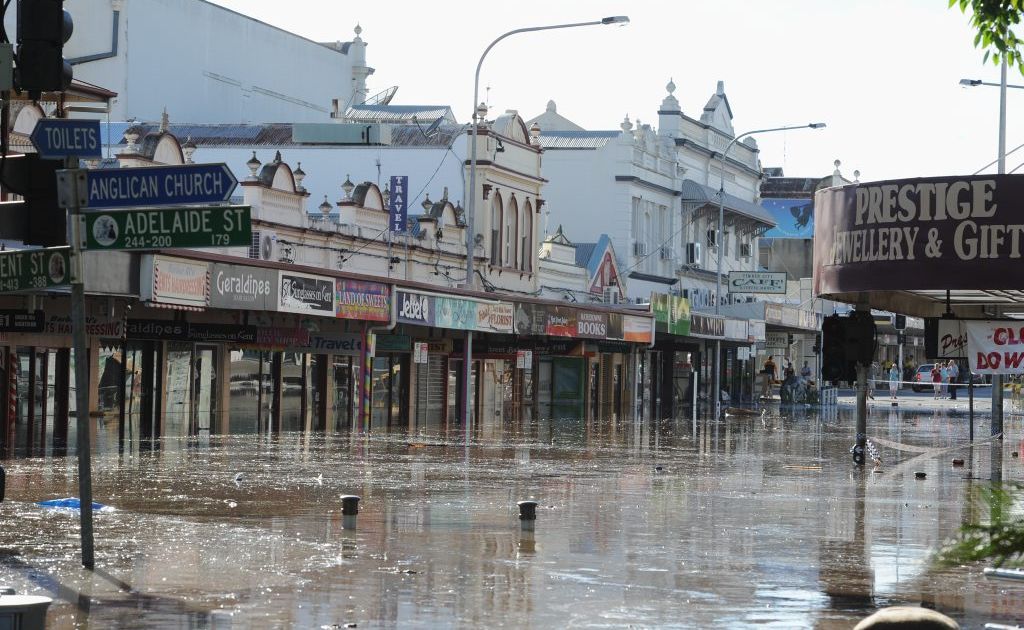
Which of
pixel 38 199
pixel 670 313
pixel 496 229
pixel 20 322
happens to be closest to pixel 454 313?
pixel 20 322

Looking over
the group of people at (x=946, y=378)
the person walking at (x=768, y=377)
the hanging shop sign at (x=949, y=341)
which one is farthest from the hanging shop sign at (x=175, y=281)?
the group of people at (x=946, y=378)

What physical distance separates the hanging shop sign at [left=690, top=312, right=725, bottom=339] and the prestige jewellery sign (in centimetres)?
199

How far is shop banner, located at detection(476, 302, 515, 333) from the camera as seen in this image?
42500 millimetres

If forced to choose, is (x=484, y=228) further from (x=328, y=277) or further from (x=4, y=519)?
(x=4, y=519)

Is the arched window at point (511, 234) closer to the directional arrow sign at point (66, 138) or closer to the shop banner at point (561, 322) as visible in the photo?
the shop banner at point (561, 322)

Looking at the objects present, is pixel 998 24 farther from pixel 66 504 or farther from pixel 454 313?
pixel 454 313

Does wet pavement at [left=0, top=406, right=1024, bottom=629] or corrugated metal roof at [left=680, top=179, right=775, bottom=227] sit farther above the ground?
corrugated metal roof at [left=680, top=179, right=775, bottom=227]

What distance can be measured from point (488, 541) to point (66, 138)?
5466 millimetres

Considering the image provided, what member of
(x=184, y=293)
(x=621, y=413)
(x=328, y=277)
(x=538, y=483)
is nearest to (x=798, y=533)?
(x=538, y=483)

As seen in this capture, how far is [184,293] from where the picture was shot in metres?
29.7

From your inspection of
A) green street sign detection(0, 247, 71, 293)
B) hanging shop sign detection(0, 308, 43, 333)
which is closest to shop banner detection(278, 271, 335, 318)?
hanging shop sign detection(0, 308, 43, 333)

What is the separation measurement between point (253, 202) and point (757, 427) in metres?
14.7

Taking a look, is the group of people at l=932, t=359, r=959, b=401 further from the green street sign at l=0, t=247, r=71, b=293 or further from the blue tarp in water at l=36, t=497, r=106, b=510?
the green street sign at l=0, t=247, r=71, b=293

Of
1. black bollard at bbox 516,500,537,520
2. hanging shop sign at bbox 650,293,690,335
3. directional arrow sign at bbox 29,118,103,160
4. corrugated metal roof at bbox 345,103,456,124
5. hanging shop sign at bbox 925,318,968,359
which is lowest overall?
black bollard at bbox 516,500,537,520
